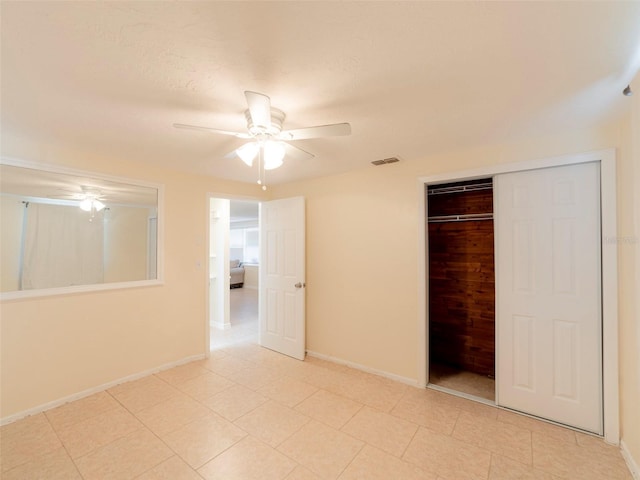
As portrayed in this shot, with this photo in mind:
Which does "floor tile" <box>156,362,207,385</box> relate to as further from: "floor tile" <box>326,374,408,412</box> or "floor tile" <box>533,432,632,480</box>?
"floor tile" <box>533,432,632,480</box>

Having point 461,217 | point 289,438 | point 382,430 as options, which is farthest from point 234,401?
point 461,217

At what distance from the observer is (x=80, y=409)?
2.41m

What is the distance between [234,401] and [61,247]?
216cm

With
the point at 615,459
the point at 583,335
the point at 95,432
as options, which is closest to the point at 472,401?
the point at 615,459

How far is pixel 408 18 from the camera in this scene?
3.51ft

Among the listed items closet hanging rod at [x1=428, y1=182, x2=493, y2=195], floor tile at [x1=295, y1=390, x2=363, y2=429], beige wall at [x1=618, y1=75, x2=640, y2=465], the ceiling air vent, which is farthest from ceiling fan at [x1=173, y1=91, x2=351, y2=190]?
closet hanging rod at [x1=428, y1=182, x2=493, y2=195]

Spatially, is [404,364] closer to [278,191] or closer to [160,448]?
[160,448]

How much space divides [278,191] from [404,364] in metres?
2.78

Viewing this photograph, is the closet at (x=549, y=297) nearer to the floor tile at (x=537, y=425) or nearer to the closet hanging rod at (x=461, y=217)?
the floor tile at (x=537, y=425)

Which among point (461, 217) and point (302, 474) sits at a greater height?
point (461, 217)

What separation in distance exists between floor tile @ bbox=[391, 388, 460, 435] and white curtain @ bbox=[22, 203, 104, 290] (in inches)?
125

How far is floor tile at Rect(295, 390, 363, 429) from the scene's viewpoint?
2285 millimetres

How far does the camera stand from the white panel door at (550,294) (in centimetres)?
210

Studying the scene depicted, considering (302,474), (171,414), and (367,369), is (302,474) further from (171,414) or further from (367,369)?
(367,369)
